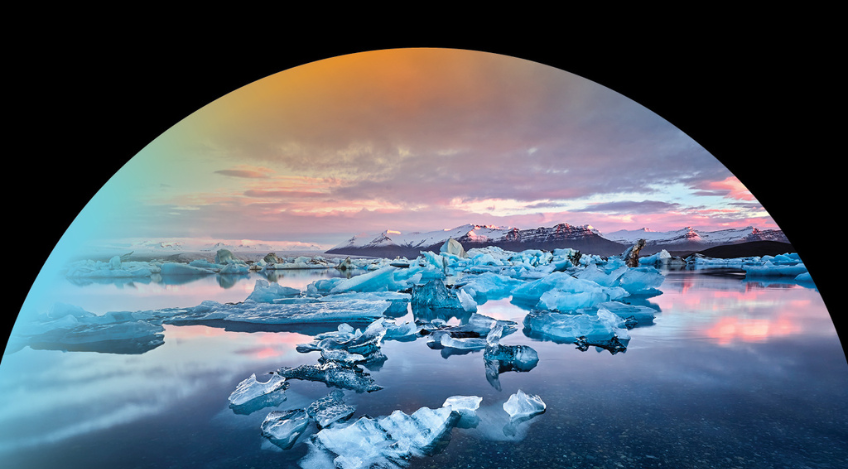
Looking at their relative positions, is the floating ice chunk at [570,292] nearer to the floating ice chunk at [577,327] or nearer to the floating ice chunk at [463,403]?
the floating ice chunk at [577,327]

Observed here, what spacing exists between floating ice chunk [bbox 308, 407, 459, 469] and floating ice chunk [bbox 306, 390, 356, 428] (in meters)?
0.09

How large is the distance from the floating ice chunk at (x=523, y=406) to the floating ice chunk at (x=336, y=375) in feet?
2.76

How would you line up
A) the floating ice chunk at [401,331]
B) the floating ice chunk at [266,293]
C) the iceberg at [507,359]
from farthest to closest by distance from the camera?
the floating ice chunk at [266,293], the floating ice chunk at [401,331], the iceberg at [507,359]

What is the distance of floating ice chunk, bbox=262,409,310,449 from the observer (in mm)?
1635

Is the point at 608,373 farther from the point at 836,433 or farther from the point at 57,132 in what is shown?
the point at 57,132

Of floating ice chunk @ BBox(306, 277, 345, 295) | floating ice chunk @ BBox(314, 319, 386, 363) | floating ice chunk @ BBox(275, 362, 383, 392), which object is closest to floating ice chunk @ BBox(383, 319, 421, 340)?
floating ice chunk @ BBox(314, 319, 386, 363)

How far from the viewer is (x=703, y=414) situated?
6.08 feet

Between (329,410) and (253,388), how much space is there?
0.63 meters

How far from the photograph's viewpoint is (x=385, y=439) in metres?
1.62

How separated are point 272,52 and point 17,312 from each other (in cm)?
105

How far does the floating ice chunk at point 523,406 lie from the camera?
1.82m

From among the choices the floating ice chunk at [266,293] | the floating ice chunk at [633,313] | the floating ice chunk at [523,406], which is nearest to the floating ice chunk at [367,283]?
the floating ice chunk at [266,293]

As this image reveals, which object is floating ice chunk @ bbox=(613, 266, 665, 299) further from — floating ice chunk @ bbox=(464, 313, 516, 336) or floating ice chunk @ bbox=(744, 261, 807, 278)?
floating ice chunk @ bbox=(744, 261, 807, 278)

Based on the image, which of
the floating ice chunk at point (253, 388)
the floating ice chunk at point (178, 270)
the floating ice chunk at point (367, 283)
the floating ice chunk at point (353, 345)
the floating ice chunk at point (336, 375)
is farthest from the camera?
the floating ice chunk at point (178, 270)
